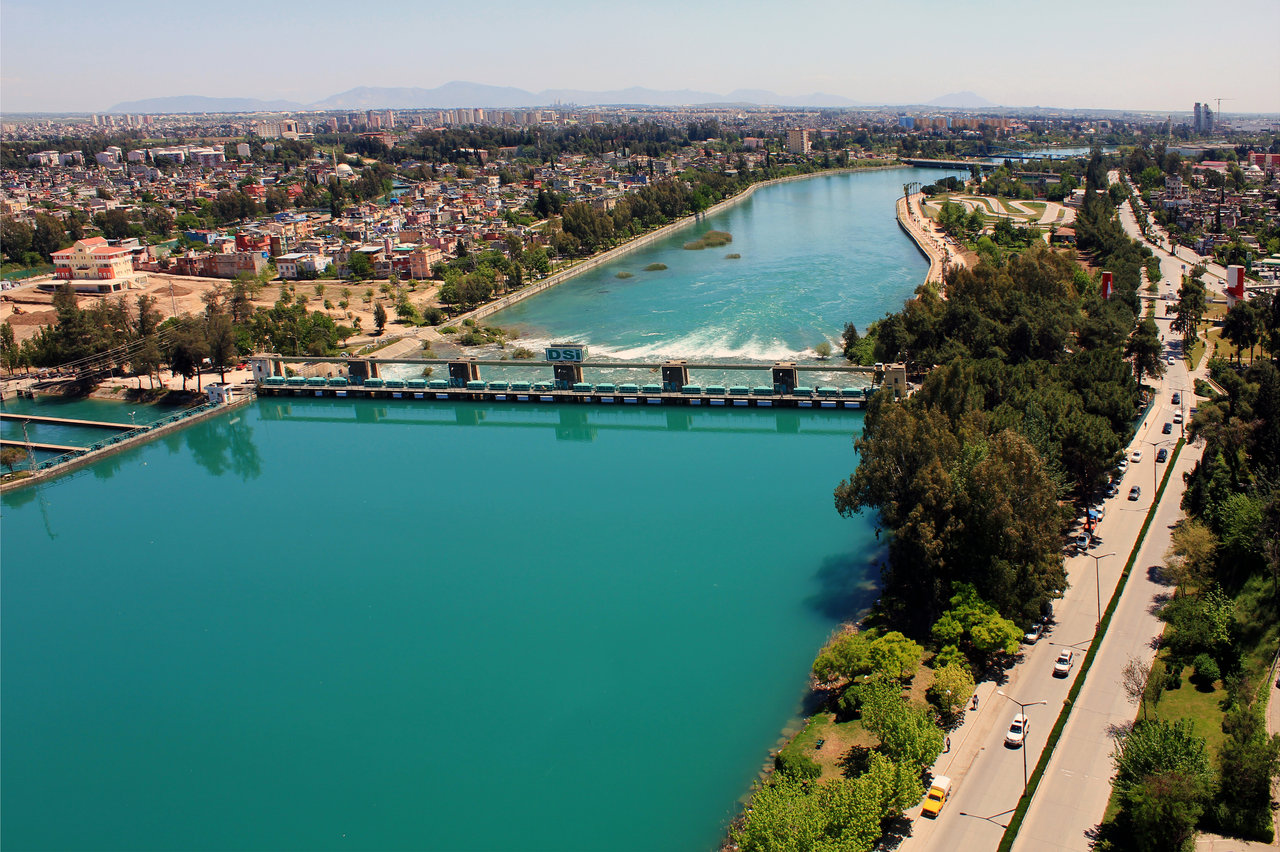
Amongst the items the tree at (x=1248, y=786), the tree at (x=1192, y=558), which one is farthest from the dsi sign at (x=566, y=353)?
the tree at (x=1248, y=786)

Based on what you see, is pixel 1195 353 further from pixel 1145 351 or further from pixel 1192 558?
pixel 1192 558

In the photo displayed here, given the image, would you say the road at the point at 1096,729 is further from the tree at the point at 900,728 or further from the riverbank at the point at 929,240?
the riverbank at the point at 929,240

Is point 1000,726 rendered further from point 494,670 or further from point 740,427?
point 740,427

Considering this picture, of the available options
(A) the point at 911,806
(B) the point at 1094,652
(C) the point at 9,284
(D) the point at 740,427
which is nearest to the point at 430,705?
(A) the point at 911,806

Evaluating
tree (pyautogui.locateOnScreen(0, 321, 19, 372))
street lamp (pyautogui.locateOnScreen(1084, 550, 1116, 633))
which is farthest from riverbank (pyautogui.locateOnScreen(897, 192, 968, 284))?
tree (pyautogui.locateOnScreen(0, 321, 19, 372))

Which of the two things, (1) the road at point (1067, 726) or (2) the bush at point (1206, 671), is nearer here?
(1) the road at point (1067, 726)

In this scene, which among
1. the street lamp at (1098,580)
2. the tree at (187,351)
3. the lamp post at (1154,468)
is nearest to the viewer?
the street lamp at (1098,580)
